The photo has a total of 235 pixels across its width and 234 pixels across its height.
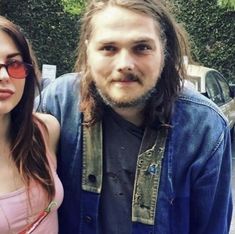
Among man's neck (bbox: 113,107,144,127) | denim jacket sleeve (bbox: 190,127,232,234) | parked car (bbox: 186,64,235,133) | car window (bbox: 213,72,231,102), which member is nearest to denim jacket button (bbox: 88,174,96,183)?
man's neck (bbox: 113,107,144,127)

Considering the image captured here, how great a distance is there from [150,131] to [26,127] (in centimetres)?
53

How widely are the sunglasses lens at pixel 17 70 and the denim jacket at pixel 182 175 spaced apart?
1.12 feet

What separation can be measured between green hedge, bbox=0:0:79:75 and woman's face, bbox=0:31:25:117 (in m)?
10.0

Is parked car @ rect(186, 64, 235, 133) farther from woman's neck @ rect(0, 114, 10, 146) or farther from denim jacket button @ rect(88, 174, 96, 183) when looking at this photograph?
woman's neck @ rect(0, 114, 10, 146)

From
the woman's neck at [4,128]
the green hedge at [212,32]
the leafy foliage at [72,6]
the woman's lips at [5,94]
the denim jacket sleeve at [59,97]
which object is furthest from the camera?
the green hedge at [212,32]

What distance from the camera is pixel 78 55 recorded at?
267 centimetres

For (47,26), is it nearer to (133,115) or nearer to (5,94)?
(133,115)

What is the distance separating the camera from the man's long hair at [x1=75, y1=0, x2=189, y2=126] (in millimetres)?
2381

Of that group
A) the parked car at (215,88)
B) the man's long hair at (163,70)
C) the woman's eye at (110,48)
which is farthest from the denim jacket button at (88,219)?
the parked car at (215,88)

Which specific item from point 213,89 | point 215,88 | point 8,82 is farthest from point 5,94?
point 215,88

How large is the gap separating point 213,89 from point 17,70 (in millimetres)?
6731

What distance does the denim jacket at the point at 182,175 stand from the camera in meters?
2.38

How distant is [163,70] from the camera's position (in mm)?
2465

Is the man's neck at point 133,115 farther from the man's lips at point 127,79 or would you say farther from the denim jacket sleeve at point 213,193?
the denim jacket sleeve at point 213,193
